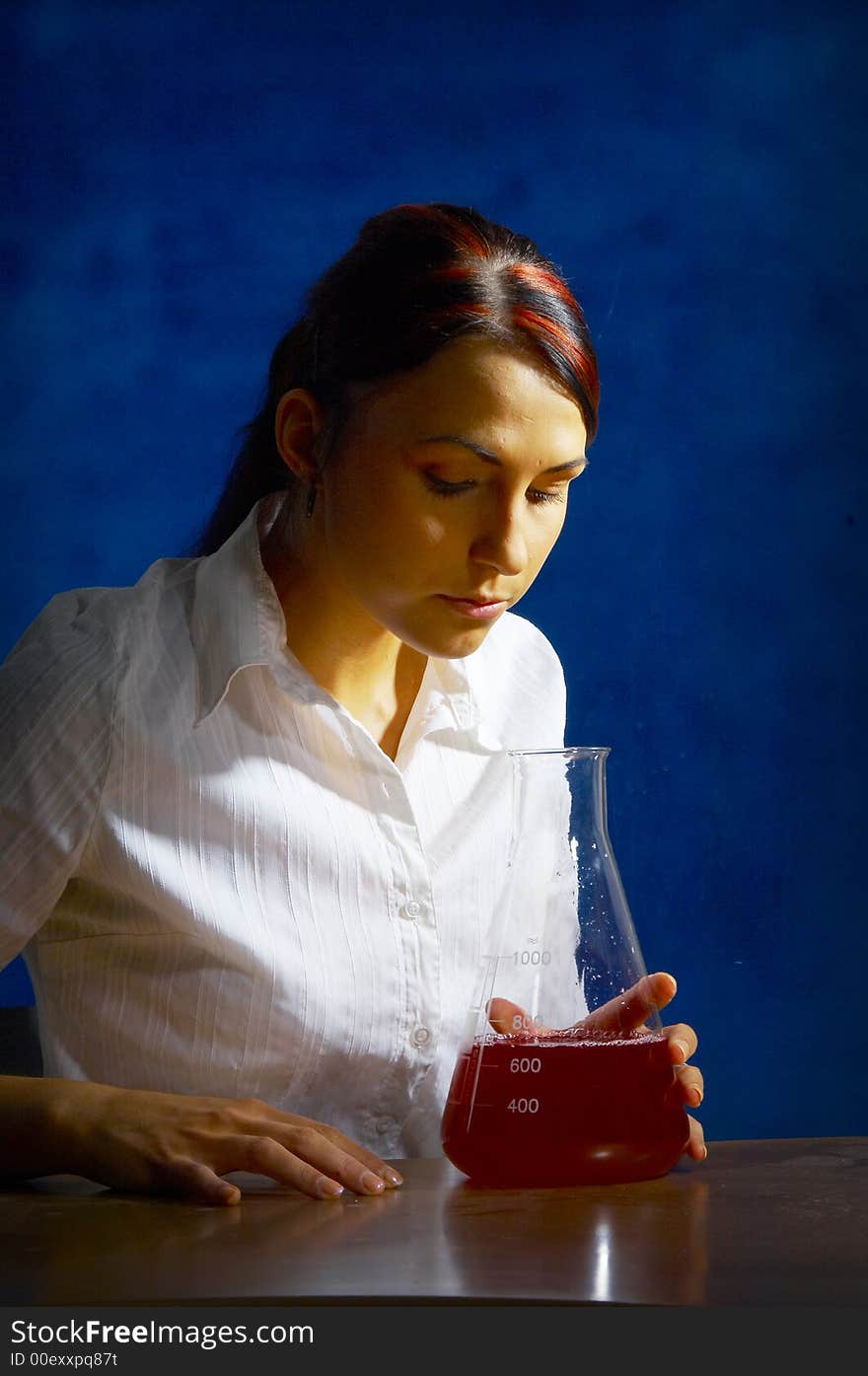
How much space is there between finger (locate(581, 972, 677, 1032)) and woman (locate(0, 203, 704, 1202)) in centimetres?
11

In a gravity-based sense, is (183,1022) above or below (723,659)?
below

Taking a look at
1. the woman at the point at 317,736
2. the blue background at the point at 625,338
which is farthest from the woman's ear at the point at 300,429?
the blue background at the point at 625,338

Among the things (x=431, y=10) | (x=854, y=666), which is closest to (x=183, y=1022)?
(x=854, y=666)

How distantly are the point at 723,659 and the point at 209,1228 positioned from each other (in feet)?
4.36

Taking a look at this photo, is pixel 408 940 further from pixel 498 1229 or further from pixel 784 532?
pixel 784 532

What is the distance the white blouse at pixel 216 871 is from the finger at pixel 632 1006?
0.32 m

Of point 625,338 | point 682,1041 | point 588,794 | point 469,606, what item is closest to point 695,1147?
point 682,1041

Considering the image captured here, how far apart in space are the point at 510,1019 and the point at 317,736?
0.39m

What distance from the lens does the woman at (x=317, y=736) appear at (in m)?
0.98

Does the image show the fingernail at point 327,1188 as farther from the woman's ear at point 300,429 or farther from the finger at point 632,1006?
the woman's ear at point 300,429

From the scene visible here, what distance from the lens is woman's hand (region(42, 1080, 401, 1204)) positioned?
2.57ft

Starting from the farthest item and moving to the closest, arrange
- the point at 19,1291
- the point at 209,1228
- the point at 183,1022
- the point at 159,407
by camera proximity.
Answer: the point at 159,407
the point at 183,1022
the point at 209,1228
the point at 19,1291

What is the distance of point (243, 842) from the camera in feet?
3.57

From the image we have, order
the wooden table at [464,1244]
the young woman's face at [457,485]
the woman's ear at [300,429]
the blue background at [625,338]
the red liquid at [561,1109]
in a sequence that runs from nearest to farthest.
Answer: the wooden table at [464,1244]
the red liquid at [561,1109]
the young woman's face at [457,485]
the woman's ear at [300,429]
the blue background at [625,338]
